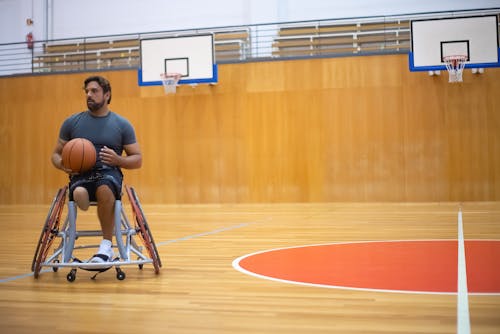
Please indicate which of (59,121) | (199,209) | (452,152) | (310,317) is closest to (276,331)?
(310,317)

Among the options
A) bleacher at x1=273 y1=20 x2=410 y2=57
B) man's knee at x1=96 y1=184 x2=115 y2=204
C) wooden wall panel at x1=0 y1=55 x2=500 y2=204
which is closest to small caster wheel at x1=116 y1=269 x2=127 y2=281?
man's knee at x1=96 y1=184 x2=115 y2=204

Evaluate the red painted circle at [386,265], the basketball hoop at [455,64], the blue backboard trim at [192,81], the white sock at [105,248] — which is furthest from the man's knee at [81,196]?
the basketball hoop at [455,64]

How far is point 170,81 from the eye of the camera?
484 inches

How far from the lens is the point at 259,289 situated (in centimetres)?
340

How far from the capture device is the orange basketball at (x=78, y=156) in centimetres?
363

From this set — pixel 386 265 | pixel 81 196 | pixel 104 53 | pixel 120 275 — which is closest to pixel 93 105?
pixel 81 196

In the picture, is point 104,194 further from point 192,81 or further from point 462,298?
point 192,81

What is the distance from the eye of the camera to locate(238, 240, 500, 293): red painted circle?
11.3ft

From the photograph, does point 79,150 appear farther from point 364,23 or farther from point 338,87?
point 364,23

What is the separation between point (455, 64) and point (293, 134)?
11.3 feet

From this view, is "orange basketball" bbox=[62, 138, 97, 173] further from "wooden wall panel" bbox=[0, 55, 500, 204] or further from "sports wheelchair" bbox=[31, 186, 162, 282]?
"wooden wall panel" bbox=[0, 55, 500, 204]

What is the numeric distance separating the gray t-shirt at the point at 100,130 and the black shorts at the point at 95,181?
0.17m

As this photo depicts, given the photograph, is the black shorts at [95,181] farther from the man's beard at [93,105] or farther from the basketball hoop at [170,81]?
the basketball hoop at [170,81]

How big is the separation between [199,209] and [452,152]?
16.8ft
